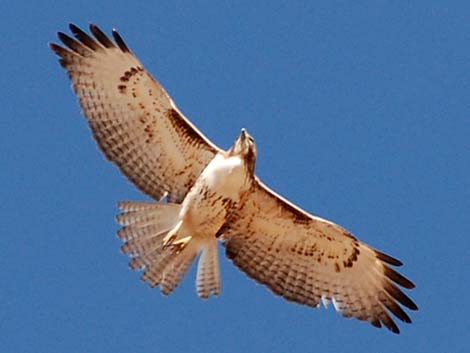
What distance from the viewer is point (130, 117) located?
18.1 meters

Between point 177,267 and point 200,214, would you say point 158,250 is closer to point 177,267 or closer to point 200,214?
point 177,267

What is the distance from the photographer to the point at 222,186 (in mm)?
17547

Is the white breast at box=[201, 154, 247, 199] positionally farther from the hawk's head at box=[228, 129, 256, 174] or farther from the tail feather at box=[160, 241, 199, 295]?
the tail feather at box=[160, 241, 199, 295]

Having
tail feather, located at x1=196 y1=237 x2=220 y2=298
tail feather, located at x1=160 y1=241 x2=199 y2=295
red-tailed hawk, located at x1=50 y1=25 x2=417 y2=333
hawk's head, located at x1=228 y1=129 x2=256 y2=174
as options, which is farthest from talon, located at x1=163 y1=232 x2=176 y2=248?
hawk's head, located at x1=228 y1=129 x2=256 y2=174

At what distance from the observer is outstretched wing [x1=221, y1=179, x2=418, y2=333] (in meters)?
18.5

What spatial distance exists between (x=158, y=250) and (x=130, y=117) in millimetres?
1504

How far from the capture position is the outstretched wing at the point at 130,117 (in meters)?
17.9

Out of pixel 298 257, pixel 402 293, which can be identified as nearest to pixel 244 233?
pixel 298 257

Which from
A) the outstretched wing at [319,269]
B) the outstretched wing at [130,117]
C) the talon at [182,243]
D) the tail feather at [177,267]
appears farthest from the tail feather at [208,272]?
the outstretched wing at [130,117]

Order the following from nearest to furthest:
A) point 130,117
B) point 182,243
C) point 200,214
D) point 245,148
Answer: point 245,148, point 200,214, point 182,243, point 130,117

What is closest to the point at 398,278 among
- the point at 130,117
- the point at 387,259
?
the point at 387,259

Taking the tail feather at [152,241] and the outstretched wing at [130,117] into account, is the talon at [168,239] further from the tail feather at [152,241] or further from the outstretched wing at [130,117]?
the outstretched wing at [130,117]

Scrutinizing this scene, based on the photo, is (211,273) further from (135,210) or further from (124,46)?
(124,46)

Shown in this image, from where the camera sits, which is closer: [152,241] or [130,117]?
[152,241]
